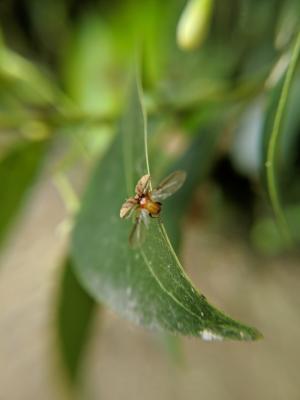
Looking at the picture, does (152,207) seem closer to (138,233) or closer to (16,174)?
(138,233)

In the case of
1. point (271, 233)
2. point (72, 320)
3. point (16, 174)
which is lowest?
point (271, 233)

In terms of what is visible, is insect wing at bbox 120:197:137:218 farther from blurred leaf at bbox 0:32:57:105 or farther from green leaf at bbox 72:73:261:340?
blurred leaf at bbox 0:32:57:105

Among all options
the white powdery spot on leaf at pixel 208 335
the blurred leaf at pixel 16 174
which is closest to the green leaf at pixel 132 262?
the white powdery spot on leaf at pixel 208 335

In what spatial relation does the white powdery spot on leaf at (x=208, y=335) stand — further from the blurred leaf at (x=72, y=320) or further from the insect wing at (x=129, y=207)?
the blurred leaf at (x=72, y=320)

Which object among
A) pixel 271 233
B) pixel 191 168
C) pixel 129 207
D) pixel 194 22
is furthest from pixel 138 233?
pixel 271 233

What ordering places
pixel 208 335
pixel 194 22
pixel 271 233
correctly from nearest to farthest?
pixel 208 335 < pixel 194 22 < pixel 271 233

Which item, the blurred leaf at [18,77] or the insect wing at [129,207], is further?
the blurred leaf at [18,77]
